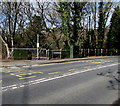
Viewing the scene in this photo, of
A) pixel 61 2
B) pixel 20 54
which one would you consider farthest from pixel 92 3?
pixel 20 54

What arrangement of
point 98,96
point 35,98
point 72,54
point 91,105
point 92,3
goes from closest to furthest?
point 91,105, point 35,98, point 98,96, point 72,54, point 92,3

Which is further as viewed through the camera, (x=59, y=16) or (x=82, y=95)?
(x=59, y=16)

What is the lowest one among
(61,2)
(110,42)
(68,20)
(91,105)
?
(91,105)

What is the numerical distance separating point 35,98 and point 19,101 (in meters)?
0.54

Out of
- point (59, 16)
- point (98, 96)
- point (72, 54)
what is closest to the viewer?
point (98, 96)

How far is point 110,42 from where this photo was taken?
3803 cm

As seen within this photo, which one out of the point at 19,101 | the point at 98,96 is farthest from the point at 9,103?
the point at 98,96

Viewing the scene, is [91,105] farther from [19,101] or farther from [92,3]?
[92,3]

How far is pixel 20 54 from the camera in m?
20.7

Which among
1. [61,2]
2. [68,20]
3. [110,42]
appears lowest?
[110,42]

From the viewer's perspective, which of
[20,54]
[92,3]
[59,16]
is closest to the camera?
[20,54]

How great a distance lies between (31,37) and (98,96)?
94.2 feet

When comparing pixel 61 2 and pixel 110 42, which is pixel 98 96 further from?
pixel 110 42

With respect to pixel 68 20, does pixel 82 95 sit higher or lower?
lower
